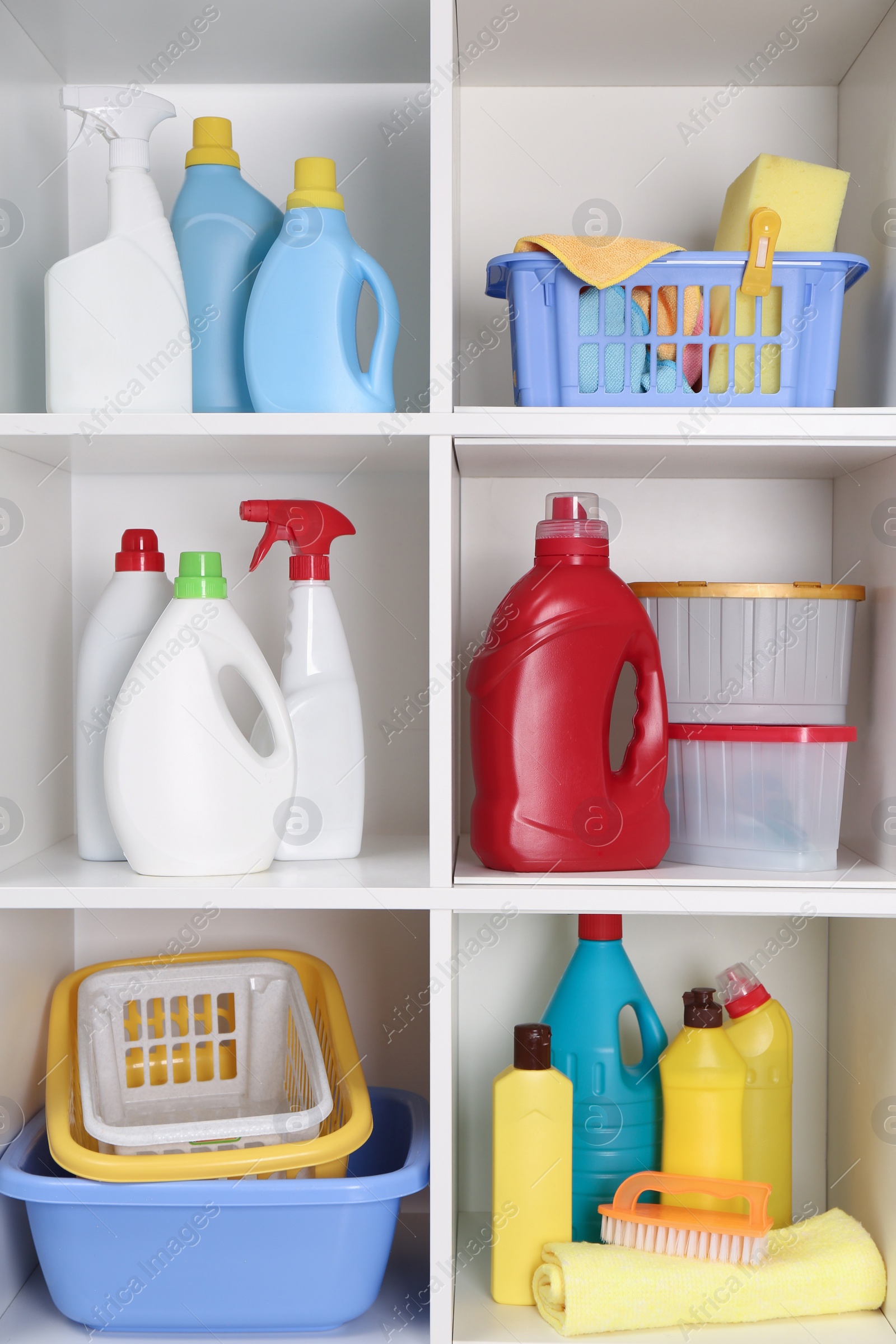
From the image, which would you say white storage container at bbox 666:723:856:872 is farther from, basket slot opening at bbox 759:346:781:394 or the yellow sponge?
the yellow sponge

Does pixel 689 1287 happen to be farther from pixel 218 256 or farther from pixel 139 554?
pixel 218 256

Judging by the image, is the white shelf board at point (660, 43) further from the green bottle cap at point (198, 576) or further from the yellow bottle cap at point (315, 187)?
the green bottle cap at point (198, 576)

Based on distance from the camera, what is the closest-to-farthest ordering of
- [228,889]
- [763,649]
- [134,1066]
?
[228,889]
[763,649]
[134,1066]

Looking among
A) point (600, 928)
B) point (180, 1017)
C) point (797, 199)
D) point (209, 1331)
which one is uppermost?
point (797, 199)

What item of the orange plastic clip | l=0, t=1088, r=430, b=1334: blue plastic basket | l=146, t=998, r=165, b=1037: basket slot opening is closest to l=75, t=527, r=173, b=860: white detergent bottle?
l=146, t=998, r=165, b=1037: basket slot opening

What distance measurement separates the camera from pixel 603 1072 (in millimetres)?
1094

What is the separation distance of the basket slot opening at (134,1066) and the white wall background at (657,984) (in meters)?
0.36

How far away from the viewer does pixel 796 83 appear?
1.21 meters

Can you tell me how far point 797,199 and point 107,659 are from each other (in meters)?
0.81

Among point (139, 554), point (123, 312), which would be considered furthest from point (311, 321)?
point (139, 554)

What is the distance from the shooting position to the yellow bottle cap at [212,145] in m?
1.07

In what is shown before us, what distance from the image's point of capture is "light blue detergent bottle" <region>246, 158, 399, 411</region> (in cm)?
98

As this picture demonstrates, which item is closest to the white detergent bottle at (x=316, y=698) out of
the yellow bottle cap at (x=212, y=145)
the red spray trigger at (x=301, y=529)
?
the red spray trigger at (x=301, y=529)

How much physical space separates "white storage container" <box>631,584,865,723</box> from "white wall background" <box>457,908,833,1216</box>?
31 centimetres
